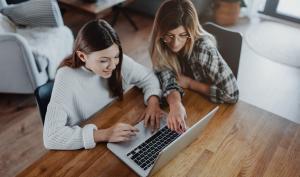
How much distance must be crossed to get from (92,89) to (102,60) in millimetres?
173

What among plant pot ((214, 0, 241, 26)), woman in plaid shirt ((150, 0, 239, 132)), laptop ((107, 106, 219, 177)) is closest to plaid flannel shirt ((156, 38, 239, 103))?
woman in plaid shirt ((150, 0, 239, 132))

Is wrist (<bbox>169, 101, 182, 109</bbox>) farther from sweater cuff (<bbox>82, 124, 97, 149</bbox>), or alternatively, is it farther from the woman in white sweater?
sweater cuff (<bbox>82, 124, 97, 149</bbox>)

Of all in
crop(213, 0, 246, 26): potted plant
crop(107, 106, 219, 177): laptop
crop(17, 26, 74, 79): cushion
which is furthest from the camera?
crop(213, 0, 246, 26): potted plant

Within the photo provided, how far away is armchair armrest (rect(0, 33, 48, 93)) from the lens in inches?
75.5

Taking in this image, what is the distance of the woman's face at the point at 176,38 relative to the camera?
1.22 metres

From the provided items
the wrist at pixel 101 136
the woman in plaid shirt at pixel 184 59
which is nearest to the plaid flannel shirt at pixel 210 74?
the woman in plaid shirt at pixel 184 59

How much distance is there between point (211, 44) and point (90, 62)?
0.57m

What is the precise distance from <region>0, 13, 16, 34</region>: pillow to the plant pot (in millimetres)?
2179

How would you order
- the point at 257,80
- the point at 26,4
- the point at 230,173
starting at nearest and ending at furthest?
the point at 230,173 < the point at 26,4 < the point at 257,80

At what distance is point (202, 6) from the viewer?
3.30 meters

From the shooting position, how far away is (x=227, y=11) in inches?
128

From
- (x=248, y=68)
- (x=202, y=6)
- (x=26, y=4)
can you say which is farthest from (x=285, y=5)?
(x=26, y=4)

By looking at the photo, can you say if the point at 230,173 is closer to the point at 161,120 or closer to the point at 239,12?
the point at 161,120

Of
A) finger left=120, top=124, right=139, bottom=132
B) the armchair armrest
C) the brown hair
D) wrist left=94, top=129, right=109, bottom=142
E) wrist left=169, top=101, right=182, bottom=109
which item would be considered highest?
the brown hair
